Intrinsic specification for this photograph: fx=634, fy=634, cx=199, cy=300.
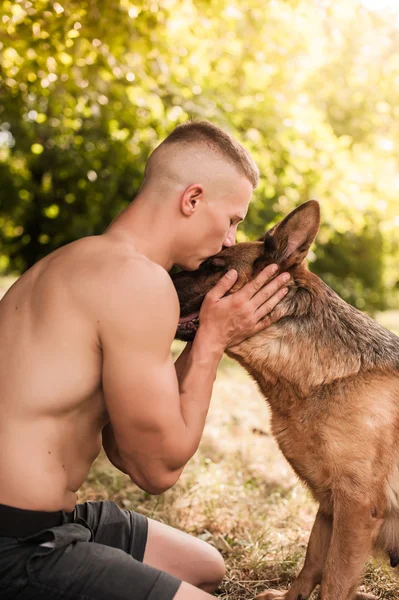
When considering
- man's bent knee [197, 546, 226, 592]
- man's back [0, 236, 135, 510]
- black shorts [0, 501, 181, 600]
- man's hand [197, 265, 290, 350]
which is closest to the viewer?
black shorts [0, 501, 181, 600]

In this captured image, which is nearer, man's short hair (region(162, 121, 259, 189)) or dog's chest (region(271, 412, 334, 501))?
man's short hair (region(162, 121, 259, 189))

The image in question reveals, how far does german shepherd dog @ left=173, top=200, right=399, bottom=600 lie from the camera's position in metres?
2.96

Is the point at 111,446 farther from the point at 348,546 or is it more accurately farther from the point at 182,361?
the point at 348,546

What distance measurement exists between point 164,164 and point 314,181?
594 centimetres

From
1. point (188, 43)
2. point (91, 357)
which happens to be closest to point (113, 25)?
point (188, 43)

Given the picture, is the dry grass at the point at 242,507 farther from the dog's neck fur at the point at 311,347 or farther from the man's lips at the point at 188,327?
the man's lips at the point at 188,327

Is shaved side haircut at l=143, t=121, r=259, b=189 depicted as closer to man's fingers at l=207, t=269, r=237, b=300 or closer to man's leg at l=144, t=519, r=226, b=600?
man's fingers at l=207, t=269, r=237, b=300

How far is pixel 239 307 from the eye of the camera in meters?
3.12

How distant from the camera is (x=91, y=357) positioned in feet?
7.77

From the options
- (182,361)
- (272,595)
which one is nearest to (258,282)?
(182,361)

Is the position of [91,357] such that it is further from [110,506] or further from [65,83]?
[65,83]

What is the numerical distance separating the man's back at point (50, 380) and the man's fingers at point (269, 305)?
3.30ft

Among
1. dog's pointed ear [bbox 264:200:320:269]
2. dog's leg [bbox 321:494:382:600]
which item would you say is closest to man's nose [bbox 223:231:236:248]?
dog's pointed ear [bbox 264:200:320:269]

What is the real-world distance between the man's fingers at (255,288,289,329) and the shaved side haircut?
614mm
